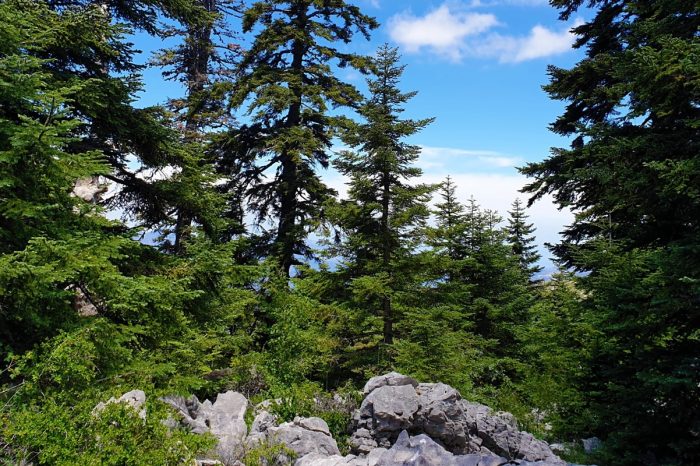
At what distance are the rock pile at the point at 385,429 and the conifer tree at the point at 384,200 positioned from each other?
432cm

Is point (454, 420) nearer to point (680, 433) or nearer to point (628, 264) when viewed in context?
point (680, 433)

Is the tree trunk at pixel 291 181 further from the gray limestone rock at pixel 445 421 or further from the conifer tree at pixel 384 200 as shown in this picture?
the gray limestone rock at pixel 445 421

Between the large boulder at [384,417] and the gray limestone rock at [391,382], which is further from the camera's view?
the gray limestone rock at [391,382]

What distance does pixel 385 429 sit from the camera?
31.2 feet

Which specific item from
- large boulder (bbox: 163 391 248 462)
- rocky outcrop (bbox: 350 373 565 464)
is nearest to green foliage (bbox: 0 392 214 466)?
large boulder (bbox: 163 391 248 462)

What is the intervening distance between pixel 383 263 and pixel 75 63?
406 inches

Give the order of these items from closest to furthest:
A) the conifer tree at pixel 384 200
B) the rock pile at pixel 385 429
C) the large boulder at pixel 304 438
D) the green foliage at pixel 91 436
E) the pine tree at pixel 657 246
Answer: the green foliage at pixel 91 436
the pine tree at pixel 657 246
the rock pile at pixel 385 429
the large boulder at pixel 304 438
the conifer tree at pixel 384 200

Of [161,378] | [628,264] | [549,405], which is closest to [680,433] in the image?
[628,264]

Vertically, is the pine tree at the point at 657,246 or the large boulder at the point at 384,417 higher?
the pine tree at the point at 657,246

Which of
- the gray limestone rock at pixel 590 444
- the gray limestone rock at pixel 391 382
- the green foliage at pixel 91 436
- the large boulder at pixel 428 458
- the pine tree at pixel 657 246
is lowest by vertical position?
the gray limestone rock at pixel 590 444

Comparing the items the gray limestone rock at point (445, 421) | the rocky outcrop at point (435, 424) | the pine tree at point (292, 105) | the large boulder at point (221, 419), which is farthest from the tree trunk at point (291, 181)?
the gray limestone rock at point (445, 421)

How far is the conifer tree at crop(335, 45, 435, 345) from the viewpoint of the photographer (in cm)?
1434

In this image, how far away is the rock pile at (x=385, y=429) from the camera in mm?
7836

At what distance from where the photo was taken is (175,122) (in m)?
19.4
